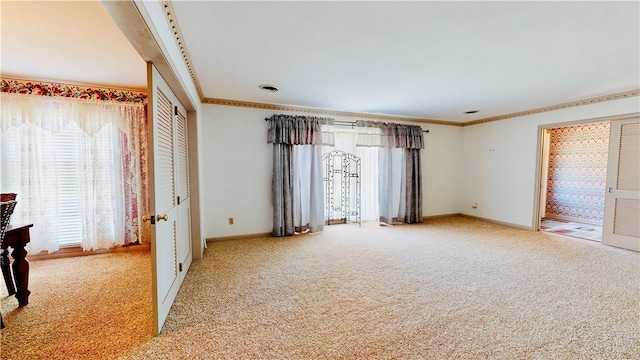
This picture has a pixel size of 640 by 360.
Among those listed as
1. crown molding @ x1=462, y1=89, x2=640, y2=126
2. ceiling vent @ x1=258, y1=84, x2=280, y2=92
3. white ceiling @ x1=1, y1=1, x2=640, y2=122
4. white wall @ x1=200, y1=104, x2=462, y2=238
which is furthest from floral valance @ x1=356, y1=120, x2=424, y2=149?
ceiling vent @ x1=258, y1=84, x2=280, y2=92

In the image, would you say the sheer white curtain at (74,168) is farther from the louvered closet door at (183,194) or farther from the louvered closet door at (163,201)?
the louvered closet door at (163,201)

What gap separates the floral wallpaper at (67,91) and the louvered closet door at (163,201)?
1666 mm

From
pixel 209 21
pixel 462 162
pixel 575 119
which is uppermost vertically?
pixel 209 21

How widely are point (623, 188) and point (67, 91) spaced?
7.59 m

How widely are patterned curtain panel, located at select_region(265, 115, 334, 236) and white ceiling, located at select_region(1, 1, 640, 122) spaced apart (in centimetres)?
66

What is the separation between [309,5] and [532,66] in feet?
7.95

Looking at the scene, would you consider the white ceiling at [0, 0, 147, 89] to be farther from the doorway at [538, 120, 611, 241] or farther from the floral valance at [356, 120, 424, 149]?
the doorway at [538, 120, 611, 241]

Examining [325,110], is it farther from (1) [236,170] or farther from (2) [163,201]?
(2) [163,201]

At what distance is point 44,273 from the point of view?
9.08ft

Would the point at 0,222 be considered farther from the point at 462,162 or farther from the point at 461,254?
the point at 462,162

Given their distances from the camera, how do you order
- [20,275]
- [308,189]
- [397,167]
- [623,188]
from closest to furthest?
1. [20,275]
2. [623,188]
3. [308,189]
4. [397,167]

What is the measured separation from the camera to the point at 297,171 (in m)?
4.24

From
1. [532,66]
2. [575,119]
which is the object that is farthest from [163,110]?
[575,119]

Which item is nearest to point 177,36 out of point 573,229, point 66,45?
point 66,45
